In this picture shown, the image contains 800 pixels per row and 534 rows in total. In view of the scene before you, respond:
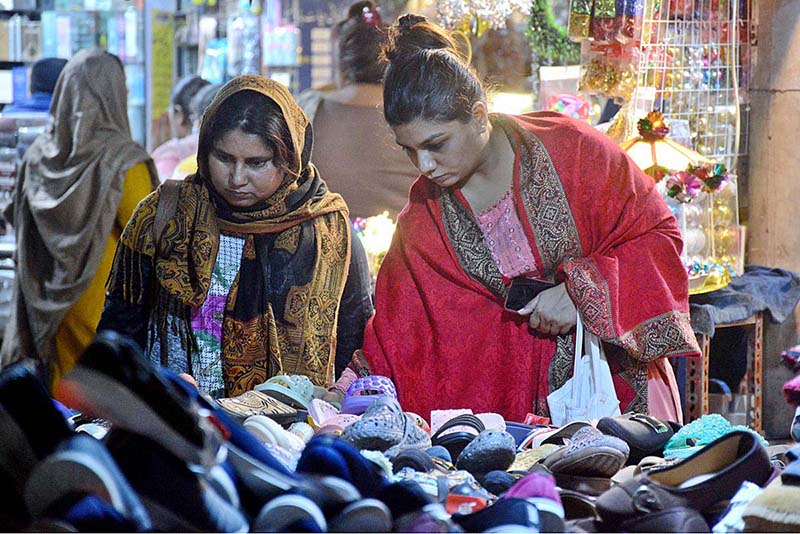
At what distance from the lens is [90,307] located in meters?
4.18

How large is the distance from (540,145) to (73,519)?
5.30 ft

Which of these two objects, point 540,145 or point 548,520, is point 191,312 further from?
point 548,520

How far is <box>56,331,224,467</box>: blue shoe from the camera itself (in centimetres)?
103

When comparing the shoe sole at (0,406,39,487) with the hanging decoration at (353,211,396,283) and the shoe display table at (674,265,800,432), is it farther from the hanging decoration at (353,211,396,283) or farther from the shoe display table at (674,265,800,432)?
the shoe display table at (674,265,800,432)

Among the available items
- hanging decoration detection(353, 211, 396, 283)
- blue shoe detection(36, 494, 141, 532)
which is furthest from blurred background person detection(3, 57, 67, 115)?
blue shoe detection(36, 494, 141, 532)

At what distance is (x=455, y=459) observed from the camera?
1.64 m

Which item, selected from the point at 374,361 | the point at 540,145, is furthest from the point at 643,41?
the point at 374,361

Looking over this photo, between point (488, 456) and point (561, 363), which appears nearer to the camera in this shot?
point (488, 456)

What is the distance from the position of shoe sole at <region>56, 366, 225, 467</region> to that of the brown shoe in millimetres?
427

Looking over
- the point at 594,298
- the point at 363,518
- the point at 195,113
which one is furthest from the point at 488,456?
the point at 195,113

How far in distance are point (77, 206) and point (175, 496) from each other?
3.25 m

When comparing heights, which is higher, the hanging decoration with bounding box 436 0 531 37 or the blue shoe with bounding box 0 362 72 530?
the hanging decoration with bounding box 436 0 531 37

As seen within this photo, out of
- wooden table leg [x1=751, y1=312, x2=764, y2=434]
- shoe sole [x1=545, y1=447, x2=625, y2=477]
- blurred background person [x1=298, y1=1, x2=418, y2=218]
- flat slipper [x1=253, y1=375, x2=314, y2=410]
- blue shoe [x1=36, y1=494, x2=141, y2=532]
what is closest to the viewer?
blue shoe [x1=36, y1=494, x2=141, y2=532]

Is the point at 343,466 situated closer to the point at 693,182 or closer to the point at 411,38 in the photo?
the point at 411,38
